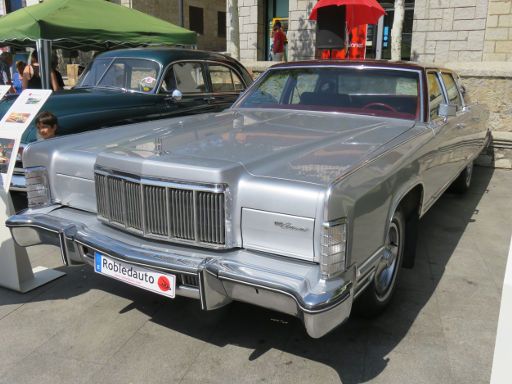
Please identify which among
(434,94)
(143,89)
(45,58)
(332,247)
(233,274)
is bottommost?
(233,274)

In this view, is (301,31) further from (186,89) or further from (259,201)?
(259,201)

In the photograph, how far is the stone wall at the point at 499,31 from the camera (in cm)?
1229

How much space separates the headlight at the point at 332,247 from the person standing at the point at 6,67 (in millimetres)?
11959

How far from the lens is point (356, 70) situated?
405cm

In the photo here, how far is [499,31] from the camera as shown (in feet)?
40.9

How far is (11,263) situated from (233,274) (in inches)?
80.1

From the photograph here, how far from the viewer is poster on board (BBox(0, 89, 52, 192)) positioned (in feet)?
11.0

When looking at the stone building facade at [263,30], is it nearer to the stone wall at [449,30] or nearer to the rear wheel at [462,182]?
the stone wall at [449,30]

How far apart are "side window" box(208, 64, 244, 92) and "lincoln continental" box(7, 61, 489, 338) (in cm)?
336

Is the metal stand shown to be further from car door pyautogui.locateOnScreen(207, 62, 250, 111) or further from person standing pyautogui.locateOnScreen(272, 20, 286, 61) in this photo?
person standing pyautogui.locateOnScreen(272, 20, 286, 61)

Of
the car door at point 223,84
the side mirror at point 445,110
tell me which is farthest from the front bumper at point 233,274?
the car door at point 223,84

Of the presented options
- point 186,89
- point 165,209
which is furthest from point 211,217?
point 186,89

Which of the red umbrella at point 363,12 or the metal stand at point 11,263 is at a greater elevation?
the red umbrella at point 363,12

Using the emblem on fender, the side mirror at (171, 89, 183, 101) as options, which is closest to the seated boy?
the side mirror at (171, 89, 183, 101)
